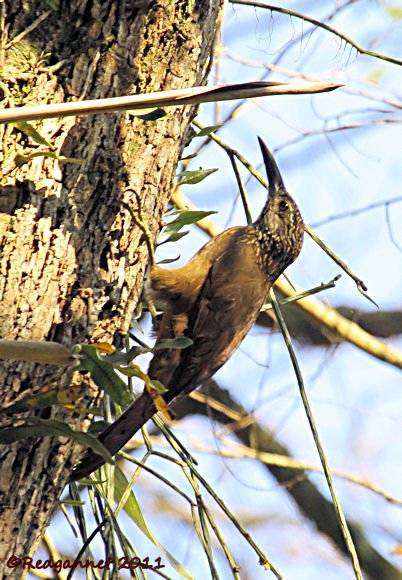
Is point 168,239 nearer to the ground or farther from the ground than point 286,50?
nearer to the ground

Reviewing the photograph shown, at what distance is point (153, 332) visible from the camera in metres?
2.75

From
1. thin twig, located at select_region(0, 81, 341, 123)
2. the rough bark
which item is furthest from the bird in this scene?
thin twig, located at select_region(0, 81, 341, 123)

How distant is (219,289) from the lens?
111 inches

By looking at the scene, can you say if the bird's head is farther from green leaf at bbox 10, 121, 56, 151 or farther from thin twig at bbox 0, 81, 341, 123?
thin twig at bbox 0, 81, 341, 123

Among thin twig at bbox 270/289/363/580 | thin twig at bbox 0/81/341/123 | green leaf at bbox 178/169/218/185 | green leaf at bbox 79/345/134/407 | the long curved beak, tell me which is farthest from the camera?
the long curved beak

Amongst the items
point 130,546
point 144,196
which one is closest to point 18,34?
point 144,196

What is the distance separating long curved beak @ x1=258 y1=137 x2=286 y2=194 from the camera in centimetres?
312

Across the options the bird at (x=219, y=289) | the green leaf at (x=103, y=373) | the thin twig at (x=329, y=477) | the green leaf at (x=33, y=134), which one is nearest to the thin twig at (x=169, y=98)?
the green leaf at (x=33, y=134)

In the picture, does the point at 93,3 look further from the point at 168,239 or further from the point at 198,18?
the point at 168,239

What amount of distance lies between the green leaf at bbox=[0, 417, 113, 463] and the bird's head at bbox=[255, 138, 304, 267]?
166 centimetres

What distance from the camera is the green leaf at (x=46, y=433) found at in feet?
5.17

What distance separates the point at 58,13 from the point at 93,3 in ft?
0.26

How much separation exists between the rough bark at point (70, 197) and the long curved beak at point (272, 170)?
1.19 metres

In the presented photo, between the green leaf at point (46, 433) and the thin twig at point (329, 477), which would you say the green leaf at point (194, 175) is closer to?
the thin twig at point (329, 477)
